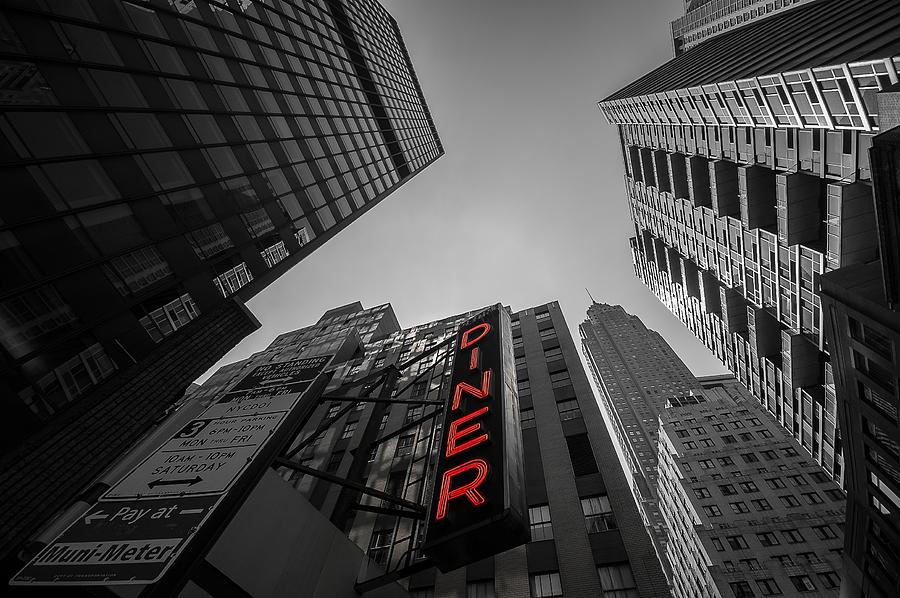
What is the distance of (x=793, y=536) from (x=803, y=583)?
21.0 feet

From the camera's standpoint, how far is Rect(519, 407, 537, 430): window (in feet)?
103

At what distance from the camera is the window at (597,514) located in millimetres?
22547

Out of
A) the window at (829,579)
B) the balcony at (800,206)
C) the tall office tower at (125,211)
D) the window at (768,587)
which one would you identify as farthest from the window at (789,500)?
the tall office tower at (125,211)

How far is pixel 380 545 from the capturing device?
79.5 ft

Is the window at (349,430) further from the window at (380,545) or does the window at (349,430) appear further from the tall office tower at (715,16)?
the tall office tower at (715,16)

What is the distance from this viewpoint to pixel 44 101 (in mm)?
12383

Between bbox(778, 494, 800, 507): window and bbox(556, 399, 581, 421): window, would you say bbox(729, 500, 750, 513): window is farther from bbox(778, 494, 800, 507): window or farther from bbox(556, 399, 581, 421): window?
bbox(556, 399, 581, 421): window

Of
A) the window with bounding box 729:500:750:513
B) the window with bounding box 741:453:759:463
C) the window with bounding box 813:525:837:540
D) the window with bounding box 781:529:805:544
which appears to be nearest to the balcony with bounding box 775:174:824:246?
the window with bounding box 781:529:805:544

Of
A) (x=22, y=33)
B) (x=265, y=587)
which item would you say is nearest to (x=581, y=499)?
(x=265, y=587)

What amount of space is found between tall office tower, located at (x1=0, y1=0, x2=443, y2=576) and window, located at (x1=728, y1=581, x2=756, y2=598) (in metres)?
70.7

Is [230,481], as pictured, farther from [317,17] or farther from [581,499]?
[317,17]

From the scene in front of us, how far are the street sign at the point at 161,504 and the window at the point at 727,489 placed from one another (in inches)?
3164

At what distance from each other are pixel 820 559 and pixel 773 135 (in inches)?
2261

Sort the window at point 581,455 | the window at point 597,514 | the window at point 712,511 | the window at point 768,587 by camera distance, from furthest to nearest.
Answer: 1. the window at point 712,511
2. the window at point 768,587
3. the window at point 581,455
4. the window at point 597,514
